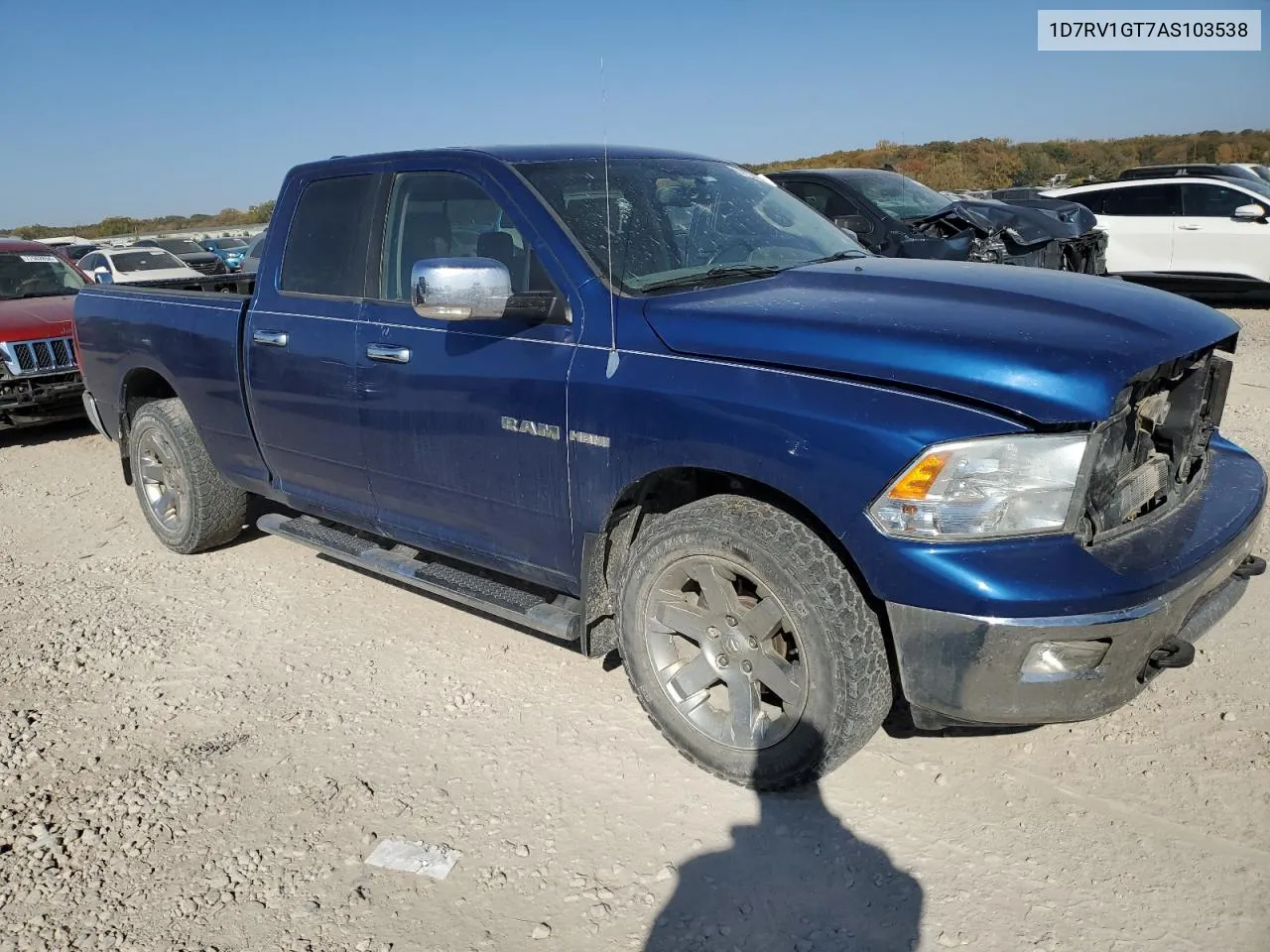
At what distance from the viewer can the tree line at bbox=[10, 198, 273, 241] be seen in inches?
2646

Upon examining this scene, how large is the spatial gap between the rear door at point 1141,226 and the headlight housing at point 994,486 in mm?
10720

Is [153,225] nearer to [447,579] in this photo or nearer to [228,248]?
[228,248]

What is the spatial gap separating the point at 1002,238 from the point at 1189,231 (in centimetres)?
427

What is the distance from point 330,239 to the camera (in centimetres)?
418

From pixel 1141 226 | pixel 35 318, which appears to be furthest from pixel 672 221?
pixel 1141 226

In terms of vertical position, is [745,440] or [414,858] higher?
[745,440]

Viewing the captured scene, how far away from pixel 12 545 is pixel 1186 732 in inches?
242

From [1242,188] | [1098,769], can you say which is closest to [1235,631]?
[1098,769]

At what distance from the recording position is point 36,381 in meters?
8.09

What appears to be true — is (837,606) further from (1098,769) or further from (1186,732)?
(1186,732)

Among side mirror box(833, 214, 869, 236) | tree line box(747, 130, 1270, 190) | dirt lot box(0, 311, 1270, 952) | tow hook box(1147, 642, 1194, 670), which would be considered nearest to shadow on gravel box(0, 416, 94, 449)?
dirt lot box(0, 311, 1270, 952)

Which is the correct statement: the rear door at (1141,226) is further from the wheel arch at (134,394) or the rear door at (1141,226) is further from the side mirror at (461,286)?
the side mirror at (461,286)

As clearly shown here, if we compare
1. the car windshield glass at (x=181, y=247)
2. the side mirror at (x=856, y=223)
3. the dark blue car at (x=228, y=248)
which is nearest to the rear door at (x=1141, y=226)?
the side mirror at (x=856, y=223)

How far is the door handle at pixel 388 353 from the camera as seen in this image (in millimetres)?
3684
